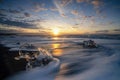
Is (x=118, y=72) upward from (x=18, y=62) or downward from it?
downward

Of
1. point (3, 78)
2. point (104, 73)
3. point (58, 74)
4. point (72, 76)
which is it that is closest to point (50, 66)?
point (58, 74)

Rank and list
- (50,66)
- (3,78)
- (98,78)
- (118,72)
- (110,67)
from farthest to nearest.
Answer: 1. (110,67)
2. (118,72)
3. (50,66)
4. (98,78)
5. (3,78)

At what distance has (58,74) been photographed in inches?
163

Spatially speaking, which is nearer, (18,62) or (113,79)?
(113,79)

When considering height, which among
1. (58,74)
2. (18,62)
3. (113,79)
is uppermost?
(18,62)

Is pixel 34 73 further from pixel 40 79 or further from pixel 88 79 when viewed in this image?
pixel 88 79

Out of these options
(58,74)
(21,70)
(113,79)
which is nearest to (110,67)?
(113,79)

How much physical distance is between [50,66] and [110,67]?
2618 mm

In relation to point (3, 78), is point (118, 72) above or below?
below

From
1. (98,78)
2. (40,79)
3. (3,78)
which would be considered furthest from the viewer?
(98,78)

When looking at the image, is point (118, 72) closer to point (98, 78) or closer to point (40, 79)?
point (98, 78)

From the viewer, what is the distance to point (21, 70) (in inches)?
162

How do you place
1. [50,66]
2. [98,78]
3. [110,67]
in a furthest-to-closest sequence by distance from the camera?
[110,67], [50,66], [98,78]

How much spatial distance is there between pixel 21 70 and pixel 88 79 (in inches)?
83.8
